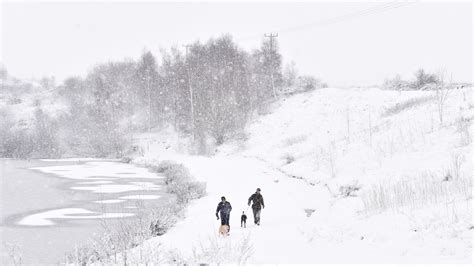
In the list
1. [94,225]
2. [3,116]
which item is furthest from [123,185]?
[3,116]

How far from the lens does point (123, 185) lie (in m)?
30.9

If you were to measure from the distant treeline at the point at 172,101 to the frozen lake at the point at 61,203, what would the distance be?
13.9 meters

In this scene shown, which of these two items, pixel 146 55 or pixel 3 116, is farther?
pixel 3 116

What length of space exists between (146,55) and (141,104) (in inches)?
307

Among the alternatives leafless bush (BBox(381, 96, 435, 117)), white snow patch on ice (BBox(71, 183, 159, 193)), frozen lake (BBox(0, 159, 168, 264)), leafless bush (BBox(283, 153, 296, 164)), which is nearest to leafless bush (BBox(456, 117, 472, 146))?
leafless bush (BBox(381, 96, 435, 117))

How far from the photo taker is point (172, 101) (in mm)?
66250


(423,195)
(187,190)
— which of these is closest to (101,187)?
(187,190)

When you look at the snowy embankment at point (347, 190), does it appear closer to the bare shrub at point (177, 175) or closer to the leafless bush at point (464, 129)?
the leafless bush at point (464, 129)

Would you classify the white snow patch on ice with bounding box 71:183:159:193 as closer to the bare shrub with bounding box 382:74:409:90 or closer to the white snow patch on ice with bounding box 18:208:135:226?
the white snow patch on ice with bounding box 18:208:135:226

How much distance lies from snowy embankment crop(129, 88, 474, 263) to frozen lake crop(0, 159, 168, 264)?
10.8ft

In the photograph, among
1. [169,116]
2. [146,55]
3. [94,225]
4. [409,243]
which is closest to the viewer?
[409,243]

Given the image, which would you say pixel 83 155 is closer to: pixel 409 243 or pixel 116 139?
pixel 116 139

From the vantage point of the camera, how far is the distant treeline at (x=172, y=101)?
5434 centimetres

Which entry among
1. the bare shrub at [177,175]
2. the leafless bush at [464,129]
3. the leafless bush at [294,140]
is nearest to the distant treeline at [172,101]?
the leafless bush at [294,140]
